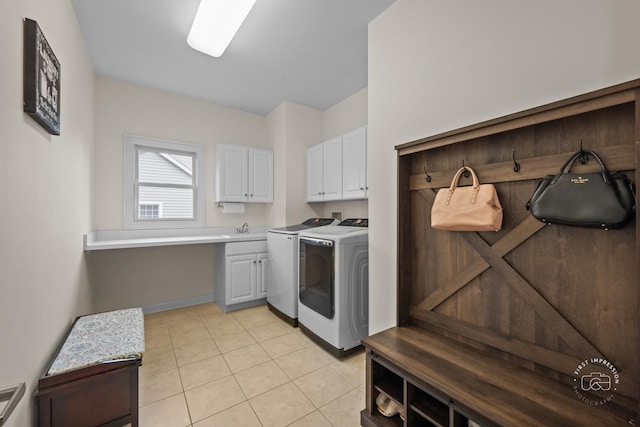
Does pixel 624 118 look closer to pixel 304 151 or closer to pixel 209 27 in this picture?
pixel 209 27

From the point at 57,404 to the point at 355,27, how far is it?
10.1 feet

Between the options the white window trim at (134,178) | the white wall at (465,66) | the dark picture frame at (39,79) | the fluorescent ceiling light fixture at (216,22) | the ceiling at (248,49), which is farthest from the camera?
the white window trim at (134,178)

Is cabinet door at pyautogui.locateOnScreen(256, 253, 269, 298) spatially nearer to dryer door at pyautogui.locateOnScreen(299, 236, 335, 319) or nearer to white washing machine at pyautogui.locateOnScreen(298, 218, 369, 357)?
dryer door at pyautogui.locateOnScreen(299, 236, 335, 319)

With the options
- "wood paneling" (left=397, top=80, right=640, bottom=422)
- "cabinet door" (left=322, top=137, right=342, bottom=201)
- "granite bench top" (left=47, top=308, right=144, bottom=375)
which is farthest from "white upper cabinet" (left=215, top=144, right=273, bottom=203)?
"wood paneling" (left=397, top=80, right=640, bottom=422)

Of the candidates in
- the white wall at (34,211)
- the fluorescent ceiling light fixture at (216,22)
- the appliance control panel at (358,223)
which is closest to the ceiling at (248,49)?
the fluorescent ceiling light fixture at (216,22)

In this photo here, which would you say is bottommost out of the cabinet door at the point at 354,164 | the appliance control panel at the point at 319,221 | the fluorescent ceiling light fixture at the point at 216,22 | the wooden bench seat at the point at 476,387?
the wooden bench seat at the point at 476,387

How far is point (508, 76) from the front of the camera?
1.30m

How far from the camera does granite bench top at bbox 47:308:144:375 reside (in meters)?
1.35

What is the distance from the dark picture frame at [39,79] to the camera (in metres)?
1.15

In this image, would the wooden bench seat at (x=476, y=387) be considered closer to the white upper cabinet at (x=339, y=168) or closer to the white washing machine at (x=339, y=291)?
the white washing machine at (x=339, y=291)

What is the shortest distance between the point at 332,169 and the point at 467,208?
210cm

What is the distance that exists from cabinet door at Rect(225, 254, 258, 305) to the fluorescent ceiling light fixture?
221 cm

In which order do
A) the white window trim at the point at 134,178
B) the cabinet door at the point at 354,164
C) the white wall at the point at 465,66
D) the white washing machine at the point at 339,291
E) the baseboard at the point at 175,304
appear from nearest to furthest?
the white wall at the point at 465,66 → the white washing machine at the point at 339,291 → the cabinet door at the point at 354,164 → the white window trim at the point at 134,178 → the baseboard at the point at 175,304

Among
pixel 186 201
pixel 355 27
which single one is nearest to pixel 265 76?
pixel 355 27
